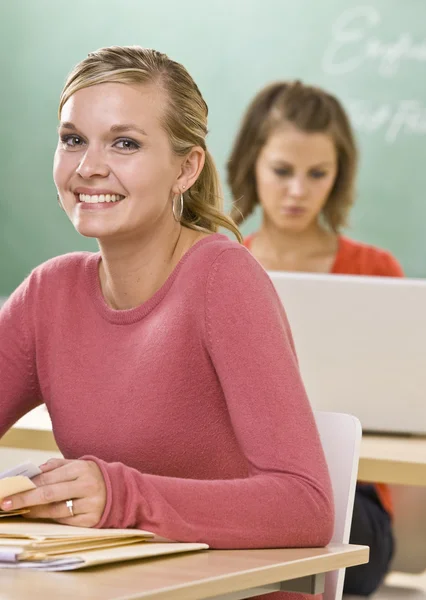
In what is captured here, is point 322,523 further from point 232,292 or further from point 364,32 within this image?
point 364,32

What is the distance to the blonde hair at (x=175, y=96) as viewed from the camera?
4.83 ft

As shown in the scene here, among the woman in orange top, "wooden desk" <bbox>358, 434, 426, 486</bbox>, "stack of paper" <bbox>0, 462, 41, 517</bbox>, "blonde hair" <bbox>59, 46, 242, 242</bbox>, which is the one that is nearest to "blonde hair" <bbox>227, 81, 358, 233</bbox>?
the woman in orange top

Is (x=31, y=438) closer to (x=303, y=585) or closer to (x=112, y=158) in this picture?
(x=112, y=158)

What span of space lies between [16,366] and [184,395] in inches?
11.9

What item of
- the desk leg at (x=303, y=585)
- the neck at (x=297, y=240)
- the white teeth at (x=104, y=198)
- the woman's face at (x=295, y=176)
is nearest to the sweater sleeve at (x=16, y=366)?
the white teeth at (x=104, y=198)

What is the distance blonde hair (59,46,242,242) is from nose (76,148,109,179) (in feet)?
0.29

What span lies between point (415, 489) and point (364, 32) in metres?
2.44

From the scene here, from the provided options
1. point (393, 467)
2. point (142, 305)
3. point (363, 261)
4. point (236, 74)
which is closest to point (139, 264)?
point (142, 305)

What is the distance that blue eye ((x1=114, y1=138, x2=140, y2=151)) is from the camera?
4.77 ft

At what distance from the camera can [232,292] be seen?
139 centimetres

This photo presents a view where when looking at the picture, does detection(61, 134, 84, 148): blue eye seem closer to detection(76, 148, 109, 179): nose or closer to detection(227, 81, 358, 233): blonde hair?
detection(76, 148, 109, 179): nose

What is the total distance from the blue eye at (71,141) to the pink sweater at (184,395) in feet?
0.66

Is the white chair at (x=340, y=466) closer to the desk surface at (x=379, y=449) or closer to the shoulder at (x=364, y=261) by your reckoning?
the desk surface at (x=379, y=449)

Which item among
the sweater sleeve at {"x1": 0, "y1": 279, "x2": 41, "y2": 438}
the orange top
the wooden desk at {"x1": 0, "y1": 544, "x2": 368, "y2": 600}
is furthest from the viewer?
the orange top
